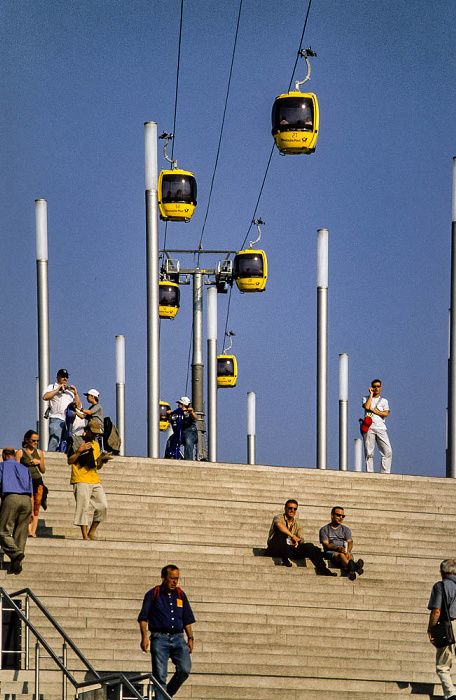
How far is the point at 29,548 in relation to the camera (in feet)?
53.2

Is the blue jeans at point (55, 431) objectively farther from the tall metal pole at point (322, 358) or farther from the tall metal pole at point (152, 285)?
the tall metal pole at point (322, 358)

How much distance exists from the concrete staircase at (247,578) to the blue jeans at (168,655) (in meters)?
1.03

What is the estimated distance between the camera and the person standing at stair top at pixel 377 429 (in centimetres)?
2355

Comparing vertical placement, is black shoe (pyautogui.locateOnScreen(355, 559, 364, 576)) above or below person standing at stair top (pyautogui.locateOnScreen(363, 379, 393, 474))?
below

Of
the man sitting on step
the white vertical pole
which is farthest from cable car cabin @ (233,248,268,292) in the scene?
the man sitting on step

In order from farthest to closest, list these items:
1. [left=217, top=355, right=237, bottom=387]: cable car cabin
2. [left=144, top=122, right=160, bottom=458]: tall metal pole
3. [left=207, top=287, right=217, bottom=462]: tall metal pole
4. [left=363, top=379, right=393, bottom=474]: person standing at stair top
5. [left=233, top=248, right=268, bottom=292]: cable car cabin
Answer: [left=217, top=355, right=237, bottom=387]: cable car cabin < [left=233, top=248, right=268, bottom=292]: cable car cabin < [left=207, top=287, right=217, bottom=462]: tall metal pole < [left=144, top=122, right=160, bottom=458]: tall metal pole < [left=363, top=379, right=393, bottom=474]: person standing at stair top

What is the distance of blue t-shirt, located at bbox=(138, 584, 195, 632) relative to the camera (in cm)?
1196

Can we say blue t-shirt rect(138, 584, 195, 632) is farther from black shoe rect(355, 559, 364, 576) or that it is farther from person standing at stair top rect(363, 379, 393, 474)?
person standing at stair top rect(363, 379, 393, 474)

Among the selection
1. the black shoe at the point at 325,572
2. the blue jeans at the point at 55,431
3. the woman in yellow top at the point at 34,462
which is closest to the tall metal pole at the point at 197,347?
the blue jeans at the point at 55,431

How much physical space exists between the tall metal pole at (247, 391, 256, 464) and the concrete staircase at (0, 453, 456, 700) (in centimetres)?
2833

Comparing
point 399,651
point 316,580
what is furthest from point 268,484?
point 399,651

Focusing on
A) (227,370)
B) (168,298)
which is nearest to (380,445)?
(168,298)

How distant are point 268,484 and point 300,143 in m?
8.81

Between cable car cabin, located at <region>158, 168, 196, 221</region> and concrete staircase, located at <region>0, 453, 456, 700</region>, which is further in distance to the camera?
cable car cabin, located at <region>158, 168, 196, 221</region>
